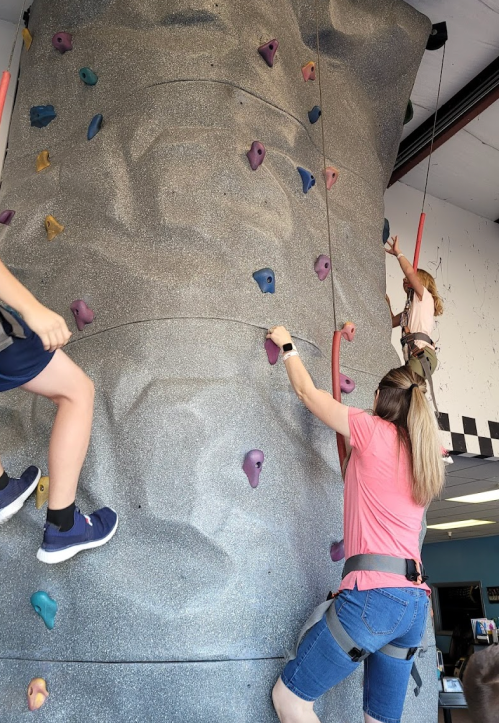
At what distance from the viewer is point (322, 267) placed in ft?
8.36

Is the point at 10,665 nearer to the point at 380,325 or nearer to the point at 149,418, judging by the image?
the point at 149,418

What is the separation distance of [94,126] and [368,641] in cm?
193

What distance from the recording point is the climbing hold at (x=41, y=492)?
1.98 meters

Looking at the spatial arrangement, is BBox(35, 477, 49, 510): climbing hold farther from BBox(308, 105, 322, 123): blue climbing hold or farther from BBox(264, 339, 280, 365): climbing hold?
BBox(308, 105, 322, 123): blue climbing hold

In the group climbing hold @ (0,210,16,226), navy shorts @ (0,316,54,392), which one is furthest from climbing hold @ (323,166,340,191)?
navy shorts @ (0,316,54,392)

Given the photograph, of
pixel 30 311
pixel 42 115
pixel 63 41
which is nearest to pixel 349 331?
pixel 30 311

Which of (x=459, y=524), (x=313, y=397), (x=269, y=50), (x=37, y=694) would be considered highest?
(x=269, y=50)

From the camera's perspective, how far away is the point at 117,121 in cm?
249

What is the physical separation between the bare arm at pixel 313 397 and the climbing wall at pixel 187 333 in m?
0.09

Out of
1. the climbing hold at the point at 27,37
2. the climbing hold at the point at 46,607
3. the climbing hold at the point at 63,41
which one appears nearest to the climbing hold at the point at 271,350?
the climbing hold at the point at 46,607

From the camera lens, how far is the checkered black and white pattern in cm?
447

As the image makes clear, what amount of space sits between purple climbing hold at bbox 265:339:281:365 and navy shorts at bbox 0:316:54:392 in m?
0.79

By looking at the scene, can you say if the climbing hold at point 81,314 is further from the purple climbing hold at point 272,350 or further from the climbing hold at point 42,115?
the climbing hold at point 42,115

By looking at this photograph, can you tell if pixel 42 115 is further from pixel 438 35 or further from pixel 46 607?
pixel 438 35
